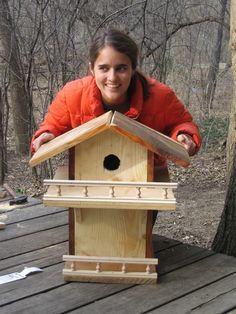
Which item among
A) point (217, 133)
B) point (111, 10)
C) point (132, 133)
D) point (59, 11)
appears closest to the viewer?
point (132, 133)

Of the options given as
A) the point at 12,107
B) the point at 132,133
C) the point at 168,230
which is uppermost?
the point at 12,107

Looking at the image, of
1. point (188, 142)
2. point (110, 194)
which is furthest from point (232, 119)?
point (110, 194)

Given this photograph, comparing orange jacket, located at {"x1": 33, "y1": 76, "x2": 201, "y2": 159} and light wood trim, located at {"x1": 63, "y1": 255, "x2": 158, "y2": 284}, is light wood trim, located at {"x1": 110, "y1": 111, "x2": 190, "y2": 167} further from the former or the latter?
light wood trim, located at {"x1": 63, "y1": 255, "x2": 158, "y2": 284}

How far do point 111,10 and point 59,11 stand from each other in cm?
95

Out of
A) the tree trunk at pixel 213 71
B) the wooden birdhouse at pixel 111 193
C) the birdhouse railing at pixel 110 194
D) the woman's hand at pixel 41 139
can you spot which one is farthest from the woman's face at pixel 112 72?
the tree trunk at pixel 213 71

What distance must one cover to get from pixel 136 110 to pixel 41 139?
1.60 feet

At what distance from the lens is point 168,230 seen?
5.07m

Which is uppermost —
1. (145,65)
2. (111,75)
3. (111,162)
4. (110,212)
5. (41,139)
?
(145,65)

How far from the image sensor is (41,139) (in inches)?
97.6

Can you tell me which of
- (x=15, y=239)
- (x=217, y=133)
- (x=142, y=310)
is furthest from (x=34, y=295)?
(x=217, y=133)

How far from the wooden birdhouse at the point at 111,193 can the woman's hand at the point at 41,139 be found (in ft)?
0.38

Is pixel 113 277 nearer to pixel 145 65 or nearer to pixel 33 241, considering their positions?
pixel 33 241

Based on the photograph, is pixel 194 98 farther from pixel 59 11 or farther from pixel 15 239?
pixel 15 239

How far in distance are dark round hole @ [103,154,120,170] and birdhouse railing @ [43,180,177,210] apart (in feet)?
0.50
